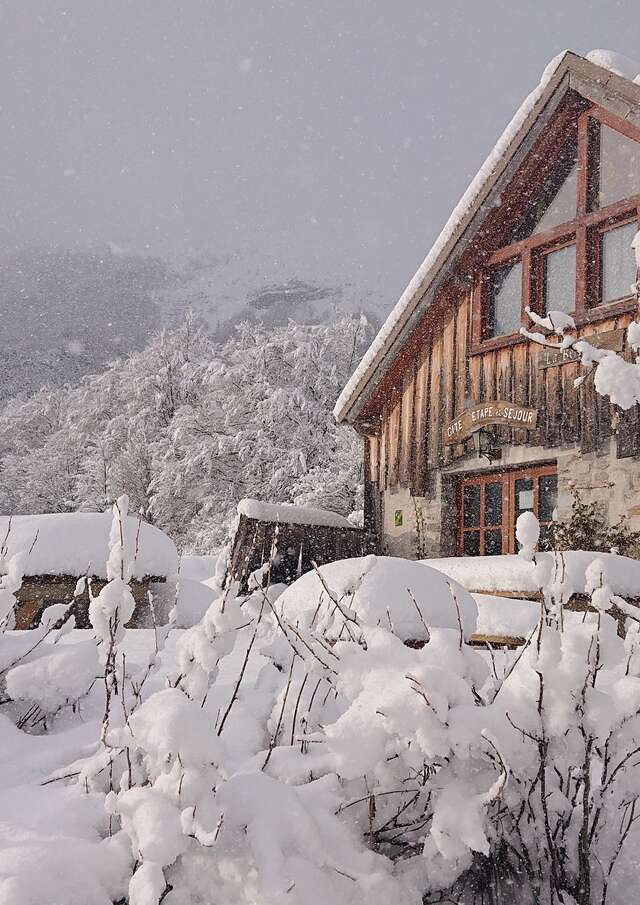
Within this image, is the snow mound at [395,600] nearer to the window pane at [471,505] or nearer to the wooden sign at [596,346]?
the wooden sign at [596,346]

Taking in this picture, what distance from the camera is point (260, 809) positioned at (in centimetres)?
142

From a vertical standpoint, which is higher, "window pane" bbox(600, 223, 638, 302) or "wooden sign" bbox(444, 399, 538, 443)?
"window pane" bbox(600, 223, 638, 302)

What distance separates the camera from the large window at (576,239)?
23.8ft

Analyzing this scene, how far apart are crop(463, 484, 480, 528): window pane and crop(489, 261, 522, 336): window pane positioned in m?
2.04

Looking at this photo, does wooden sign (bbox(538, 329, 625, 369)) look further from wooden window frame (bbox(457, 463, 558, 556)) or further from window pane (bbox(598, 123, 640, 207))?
window pane (bbox(598, 123, 640, 207))

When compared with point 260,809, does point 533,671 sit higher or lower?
higher

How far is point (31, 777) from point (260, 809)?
932 mm

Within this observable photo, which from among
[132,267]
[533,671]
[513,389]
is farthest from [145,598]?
[132,267]

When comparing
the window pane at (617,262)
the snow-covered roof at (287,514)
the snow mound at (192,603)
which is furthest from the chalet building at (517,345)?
the snow mound at (192,603)

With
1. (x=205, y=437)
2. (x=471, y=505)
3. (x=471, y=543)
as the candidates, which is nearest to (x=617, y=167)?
(x=471, y=505)

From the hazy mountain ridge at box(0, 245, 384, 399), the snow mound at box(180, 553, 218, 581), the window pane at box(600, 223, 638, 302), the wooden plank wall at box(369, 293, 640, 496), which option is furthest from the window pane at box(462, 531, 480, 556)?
the hazy mountain ridge at box(0, 245, 384, 399)

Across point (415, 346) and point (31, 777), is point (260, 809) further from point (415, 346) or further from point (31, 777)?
point (415, 346)

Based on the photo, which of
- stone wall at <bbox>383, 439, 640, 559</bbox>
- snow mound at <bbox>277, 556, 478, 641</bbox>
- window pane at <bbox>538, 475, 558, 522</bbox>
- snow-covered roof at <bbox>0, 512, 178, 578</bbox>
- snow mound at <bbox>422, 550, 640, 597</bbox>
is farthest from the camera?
window pane at <bbox>538, 475, 558, 522</bbox>

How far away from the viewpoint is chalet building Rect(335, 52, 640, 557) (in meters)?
7.08
